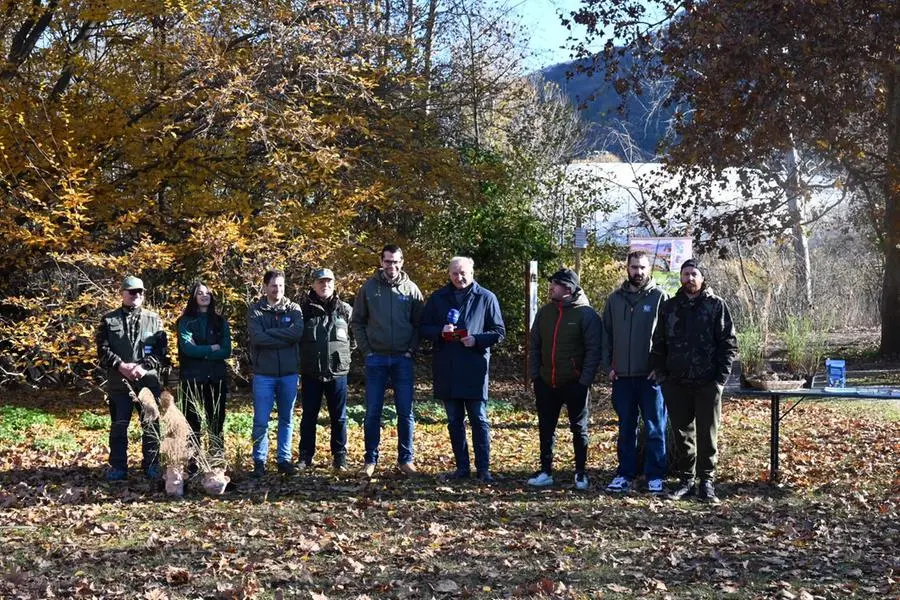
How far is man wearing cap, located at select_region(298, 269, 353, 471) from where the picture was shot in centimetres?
935

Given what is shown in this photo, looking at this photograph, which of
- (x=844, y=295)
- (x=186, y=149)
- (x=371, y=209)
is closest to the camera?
(x=186, y=149)

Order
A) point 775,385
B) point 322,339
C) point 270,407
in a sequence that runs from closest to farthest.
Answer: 1. point 775,385
2. point 270,407
3. point 322,339

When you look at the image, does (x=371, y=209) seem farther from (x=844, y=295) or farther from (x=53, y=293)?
(x=844, y=295)

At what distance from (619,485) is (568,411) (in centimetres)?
75

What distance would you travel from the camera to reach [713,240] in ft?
73.8

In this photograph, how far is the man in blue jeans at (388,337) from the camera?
9086mm

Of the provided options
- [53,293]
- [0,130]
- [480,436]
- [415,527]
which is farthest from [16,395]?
[415,527]

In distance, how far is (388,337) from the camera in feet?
29.7

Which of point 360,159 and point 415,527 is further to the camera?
point 360,159

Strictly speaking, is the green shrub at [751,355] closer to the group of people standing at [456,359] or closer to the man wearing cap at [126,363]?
the group of people standing at [456,359]

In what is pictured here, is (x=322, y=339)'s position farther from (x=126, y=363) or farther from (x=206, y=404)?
(x=126, y=363)

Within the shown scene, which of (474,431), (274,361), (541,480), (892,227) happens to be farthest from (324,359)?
(892,227)

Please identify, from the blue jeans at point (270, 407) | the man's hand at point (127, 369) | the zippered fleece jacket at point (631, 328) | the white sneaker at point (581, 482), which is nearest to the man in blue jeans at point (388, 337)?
the blue jeans at point (270, 407)

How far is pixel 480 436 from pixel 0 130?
7.72 metres
